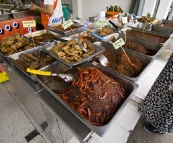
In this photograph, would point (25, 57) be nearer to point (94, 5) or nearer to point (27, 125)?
point (27, 125)

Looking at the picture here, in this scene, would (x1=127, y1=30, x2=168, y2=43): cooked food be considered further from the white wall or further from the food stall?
the white wall

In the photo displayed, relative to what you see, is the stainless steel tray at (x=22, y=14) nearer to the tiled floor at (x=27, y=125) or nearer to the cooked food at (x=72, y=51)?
the tiled floor at (x=27, y=125)

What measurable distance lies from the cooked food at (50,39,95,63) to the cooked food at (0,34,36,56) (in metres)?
0.47

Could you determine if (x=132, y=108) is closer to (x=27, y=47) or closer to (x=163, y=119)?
(x=163, y=119)

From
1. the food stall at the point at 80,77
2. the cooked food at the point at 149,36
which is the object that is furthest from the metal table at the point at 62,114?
the cooked food at the point at 149,36

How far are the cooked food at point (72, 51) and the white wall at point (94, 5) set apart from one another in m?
3.10

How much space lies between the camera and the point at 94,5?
14.1ft

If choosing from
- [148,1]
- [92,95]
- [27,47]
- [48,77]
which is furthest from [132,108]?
[148,1]

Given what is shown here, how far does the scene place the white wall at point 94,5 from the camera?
353 cm

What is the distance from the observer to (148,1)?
9.62ft

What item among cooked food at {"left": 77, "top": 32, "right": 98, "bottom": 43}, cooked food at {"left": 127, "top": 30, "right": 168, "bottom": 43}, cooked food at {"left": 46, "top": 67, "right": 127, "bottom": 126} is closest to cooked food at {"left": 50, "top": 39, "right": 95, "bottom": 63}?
cooked food at {"left": 46, "top": 67, "right": 127, "bottom": 126}

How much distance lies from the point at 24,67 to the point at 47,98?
404mm

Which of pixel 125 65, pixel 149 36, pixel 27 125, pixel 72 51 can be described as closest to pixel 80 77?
pixel 72 51

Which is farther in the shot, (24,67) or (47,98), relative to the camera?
(24,67)
